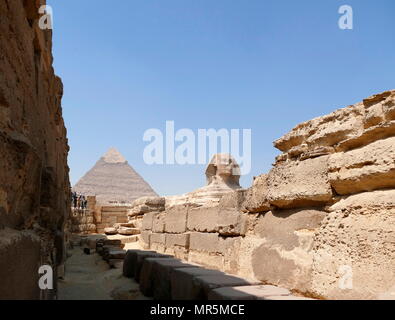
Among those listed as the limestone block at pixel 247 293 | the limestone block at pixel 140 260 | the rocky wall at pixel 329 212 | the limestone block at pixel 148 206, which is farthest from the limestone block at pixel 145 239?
the limestone block at pixel 247 293

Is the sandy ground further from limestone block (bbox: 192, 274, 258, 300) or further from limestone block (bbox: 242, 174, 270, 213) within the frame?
limestone block (bbox: 242, 174, 270, 213)

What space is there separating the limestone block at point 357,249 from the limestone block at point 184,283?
1193 mm

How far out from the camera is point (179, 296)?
12.3ft

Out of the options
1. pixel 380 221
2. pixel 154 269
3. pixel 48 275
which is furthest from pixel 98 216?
pixel 380 221

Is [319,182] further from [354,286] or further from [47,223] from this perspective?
[47,223]

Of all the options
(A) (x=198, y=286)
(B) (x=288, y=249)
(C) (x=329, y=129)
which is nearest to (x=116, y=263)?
(A) (x=198, y=286)

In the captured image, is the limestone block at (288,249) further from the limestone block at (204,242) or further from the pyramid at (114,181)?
the pyramid at (114,181)

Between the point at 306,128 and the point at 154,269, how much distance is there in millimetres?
2758

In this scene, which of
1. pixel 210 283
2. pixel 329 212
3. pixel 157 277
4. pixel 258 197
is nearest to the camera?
pixel 329 212

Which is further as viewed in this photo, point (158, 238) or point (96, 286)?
point (158, 238)

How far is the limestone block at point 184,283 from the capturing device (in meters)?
3.45

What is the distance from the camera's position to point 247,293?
9.08 ft

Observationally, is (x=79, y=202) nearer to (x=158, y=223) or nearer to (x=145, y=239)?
(x=145, y=239)

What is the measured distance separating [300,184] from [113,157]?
6788 cm
